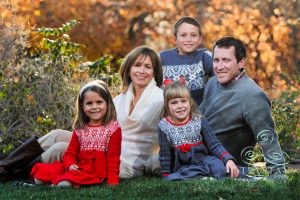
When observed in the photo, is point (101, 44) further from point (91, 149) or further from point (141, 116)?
point (91, 149)

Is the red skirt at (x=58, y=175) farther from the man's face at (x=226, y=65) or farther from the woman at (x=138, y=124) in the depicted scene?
the man's face at (x=226, y=65)

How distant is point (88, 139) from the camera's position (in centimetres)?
589

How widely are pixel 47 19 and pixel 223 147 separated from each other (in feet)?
28.2

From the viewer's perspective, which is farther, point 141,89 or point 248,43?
point 248,43

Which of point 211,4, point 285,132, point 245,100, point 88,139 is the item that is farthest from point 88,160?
point 211,4

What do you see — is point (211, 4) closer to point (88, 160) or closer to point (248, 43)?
point (248, 43)

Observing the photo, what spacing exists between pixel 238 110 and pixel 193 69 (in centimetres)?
109

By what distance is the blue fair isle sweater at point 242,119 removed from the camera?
6.00 meters

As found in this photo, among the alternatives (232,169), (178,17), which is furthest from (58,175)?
(178,17)

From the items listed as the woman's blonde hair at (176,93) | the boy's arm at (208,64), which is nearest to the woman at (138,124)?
the woman's blonde hair at (176,93)

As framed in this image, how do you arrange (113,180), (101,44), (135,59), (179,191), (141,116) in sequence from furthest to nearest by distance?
(101,44) → (135,59) → (141,116) → (113,180) → (179,191)

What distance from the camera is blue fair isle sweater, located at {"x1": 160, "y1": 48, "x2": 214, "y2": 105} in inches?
279

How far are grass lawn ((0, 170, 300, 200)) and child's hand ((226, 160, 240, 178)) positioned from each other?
28cm

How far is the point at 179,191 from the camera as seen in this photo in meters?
5.30
